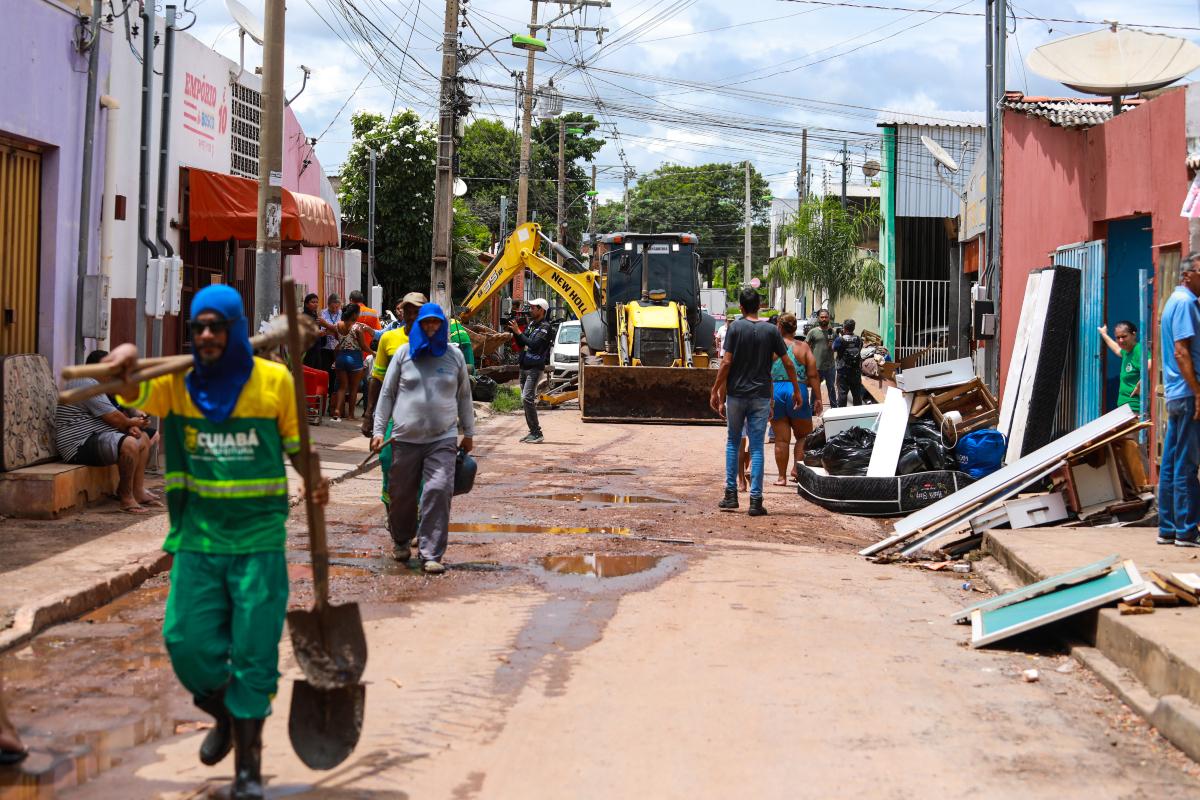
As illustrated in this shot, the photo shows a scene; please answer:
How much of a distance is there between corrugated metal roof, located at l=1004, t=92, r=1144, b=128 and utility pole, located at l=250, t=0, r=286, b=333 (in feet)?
28.1

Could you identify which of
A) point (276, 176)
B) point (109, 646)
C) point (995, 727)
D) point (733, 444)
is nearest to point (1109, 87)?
point (733, 444)

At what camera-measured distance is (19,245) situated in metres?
12.2

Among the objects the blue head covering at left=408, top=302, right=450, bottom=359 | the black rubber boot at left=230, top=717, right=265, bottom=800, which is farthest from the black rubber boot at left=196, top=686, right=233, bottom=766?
the blue head covering at left=408, top=302, right=450, bottom=359

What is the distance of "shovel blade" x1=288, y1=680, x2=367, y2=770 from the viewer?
4.99m

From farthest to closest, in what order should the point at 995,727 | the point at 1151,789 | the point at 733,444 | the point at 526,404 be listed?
the point at 526,404 < the point at 733,444 < the point at 995,727 < the point at 1151,789

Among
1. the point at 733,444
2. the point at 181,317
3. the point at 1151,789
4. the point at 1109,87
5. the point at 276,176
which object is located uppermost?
the point at 1109,87

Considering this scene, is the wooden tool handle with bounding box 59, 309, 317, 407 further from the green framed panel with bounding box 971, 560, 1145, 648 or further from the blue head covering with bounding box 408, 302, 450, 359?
the green framed panel with bounding box 971, 560, 1145, 648

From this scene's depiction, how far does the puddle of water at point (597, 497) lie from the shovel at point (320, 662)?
27.3ft

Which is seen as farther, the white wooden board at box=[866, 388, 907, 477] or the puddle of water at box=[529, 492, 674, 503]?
the puddle of water at box=[529, 492, 674, 503]

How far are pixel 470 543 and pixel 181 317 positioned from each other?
27.3ft

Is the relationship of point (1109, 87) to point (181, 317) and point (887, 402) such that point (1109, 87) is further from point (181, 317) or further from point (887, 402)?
point (181, 317)

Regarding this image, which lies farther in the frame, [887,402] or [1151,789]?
[887,402]

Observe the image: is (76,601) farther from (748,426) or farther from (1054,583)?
(748,426)

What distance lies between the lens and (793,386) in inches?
556
